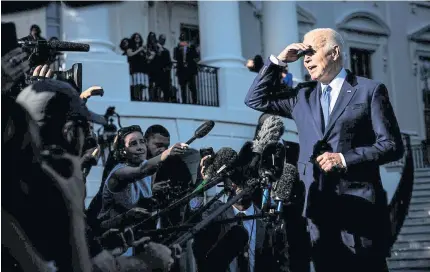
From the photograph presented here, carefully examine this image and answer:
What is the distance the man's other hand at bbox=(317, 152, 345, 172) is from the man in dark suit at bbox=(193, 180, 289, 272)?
2529 millimetres

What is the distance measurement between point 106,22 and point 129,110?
1.78 meters

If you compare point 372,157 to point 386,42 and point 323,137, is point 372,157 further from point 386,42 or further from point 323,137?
point 386,42

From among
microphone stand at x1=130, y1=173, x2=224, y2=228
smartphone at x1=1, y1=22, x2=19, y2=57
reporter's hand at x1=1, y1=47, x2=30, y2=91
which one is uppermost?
smartphone at x1=1, y1=22, x2=19, y2=57

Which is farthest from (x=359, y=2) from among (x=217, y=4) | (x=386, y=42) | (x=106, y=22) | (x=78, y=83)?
(x=78, y=83)

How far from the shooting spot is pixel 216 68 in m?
20.1

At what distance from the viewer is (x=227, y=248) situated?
758cm

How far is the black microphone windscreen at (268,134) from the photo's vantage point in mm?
5701

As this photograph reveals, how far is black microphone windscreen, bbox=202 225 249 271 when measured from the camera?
7.55 metres

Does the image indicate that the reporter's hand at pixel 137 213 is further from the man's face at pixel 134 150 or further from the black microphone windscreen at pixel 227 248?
the black microphone windscreen at pixel 227 248

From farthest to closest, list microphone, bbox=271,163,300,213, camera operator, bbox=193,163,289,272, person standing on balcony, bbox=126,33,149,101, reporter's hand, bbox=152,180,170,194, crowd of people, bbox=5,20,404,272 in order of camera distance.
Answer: person standing on balcony, bbox=126,33,149,101 < camera operator, bbox=193,163,289,272 < microphone, bbox=271,163,300,213 < reporter's hand, bbox=152,180,170,194 < crowd of people, bbox=5,20,404,272

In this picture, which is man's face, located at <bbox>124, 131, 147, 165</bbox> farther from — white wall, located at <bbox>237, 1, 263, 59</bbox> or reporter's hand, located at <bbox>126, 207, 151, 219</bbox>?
white wall, located at <bbox>237, 1, 263, 59</bbox>

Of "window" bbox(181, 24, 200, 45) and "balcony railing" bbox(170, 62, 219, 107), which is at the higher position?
"window" bbox(181, 24, 200, 45)

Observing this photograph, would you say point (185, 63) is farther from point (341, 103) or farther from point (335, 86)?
point (341, 103)

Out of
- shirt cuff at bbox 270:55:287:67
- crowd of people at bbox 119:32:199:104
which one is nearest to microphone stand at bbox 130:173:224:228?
shirt cuff at bbox 270:55:287:67
